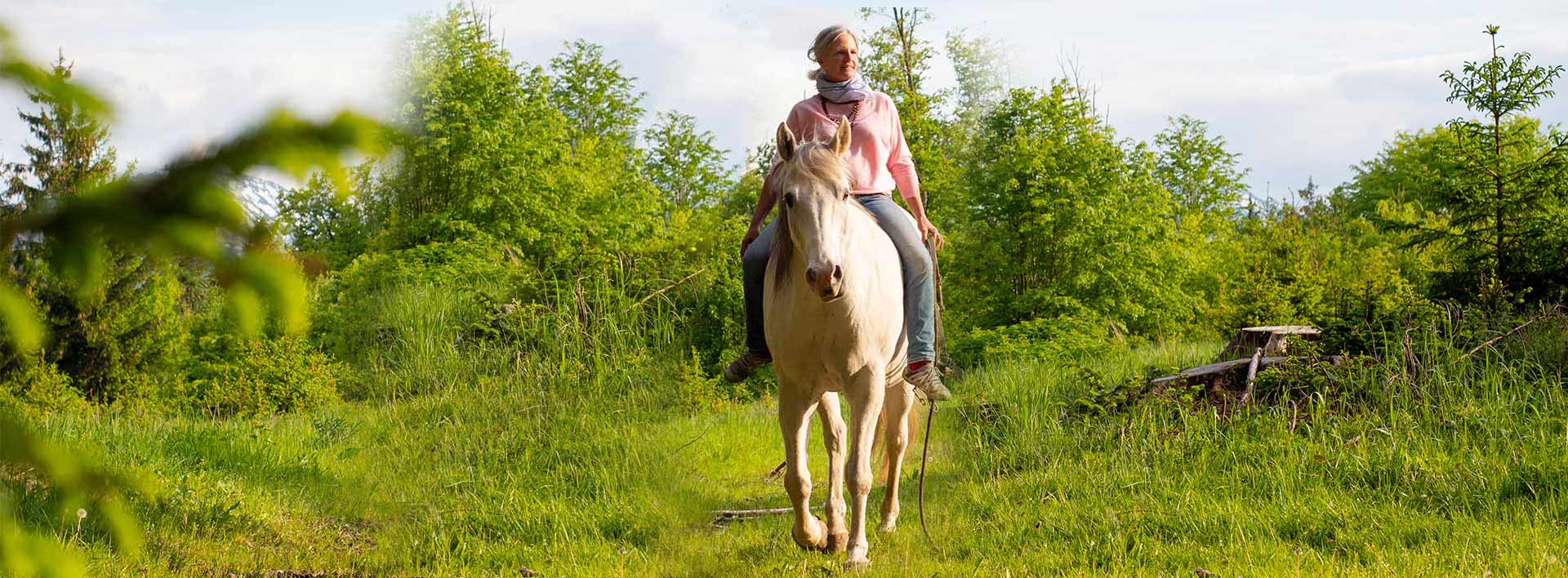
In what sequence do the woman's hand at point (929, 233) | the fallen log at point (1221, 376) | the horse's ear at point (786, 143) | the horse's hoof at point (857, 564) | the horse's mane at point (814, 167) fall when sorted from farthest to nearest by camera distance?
the fallen log at point (1221, 376) → the woman's hand at point (929, 233) → the horse's hoof at point (857, 564) → the horse's ear at point (786, 143) → the horse's mane at point (814, 167)

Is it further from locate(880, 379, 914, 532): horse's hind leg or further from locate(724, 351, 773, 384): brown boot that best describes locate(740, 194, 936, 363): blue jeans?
locate(880, 379, 914, 532): horse's hind leg

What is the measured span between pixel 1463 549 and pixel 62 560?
4.75 meters

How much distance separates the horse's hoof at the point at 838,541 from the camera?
5.04 metres

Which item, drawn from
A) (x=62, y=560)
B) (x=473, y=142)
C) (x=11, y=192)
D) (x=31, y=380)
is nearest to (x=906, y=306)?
(x=11, y=192)

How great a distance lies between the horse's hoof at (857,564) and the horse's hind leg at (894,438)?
2.64 feet

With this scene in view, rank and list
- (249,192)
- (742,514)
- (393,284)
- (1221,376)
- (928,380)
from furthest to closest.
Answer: (393,284)
(1221,376)
(742,514)
(928,380)
(249,192)

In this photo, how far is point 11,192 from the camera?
7.85 ft

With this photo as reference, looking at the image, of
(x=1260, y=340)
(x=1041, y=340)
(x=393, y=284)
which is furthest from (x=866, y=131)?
(x=393, y=284)

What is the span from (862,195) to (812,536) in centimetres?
174

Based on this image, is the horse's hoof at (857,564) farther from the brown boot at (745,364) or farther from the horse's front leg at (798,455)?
the brown boot at (745,364)

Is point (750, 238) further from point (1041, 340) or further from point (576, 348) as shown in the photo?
point (1041, 340)

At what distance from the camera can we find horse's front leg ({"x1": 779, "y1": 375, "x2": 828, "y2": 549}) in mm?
4938

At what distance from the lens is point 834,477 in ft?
16.5

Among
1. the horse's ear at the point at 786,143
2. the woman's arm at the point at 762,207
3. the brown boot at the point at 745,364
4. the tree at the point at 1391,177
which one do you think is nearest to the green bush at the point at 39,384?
the brown boot at the point at 745,364
